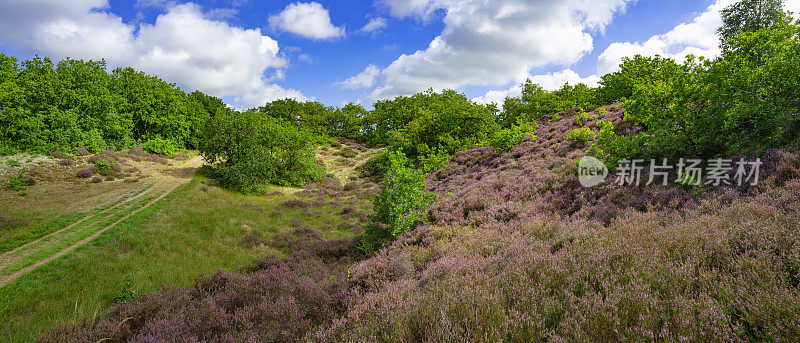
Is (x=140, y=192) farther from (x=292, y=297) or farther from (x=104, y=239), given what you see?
(x=292, y=297)

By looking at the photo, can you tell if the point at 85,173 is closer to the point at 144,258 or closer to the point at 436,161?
the point at 144,258

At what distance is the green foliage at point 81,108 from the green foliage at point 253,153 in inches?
460

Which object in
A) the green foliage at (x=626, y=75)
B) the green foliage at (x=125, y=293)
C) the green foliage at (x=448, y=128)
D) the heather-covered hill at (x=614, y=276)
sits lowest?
the green foliage at (x=125, y=293)

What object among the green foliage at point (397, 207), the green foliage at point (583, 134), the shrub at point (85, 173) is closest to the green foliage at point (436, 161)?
the green foliage at point (583, 134)

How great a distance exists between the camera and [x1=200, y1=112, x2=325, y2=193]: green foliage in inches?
828

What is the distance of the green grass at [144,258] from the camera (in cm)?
625

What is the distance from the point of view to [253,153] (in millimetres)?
22047

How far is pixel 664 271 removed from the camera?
357cm

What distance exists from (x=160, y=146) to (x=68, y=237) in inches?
1110

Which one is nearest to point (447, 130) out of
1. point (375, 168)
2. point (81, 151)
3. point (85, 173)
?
point (375, 168)

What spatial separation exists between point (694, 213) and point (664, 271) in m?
3.00

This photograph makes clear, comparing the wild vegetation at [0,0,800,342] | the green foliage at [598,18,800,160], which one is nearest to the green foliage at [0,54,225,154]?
the wild vegetation at [0,0,800,342]

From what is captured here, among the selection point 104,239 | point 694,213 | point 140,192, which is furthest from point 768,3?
point 140,192

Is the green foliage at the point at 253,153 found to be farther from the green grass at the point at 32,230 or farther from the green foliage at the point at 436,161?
the green foliage at the point at 436,161
